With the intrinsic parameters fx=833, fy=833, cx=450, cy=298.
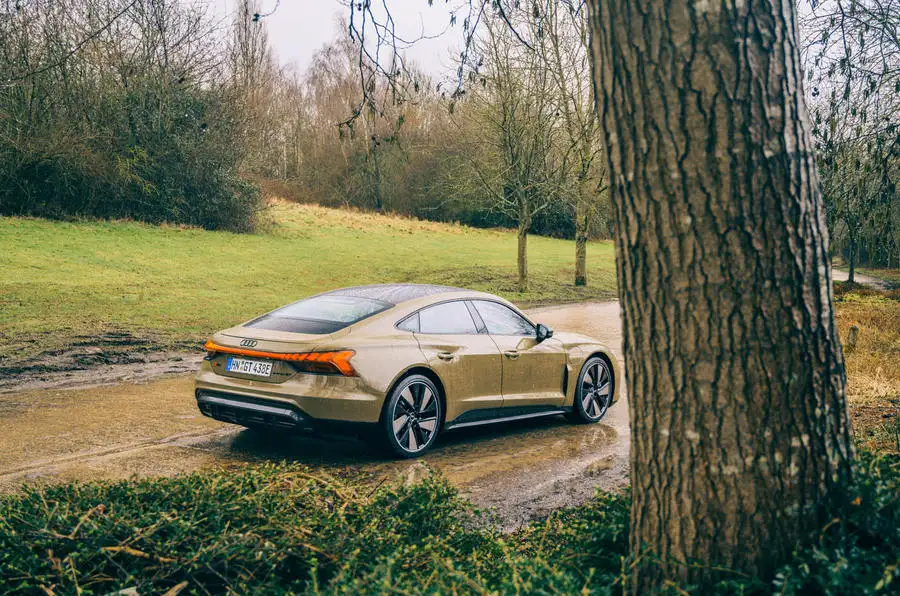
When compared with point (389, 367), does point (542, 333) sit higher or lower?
higher

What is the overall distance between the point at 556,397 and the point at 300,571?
5489 millimetres

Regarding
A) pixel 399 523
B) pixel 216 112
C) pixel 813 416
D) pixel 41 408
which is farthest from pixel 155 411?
pixel 216 112

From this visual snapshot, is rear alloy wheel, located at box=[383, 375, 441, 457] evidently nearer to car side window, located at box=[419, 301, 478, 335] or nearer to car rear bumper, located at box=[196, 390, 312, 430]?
car side window, located at box=[419, 301, 478, 335]

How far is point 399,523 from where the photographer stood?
4035 millimetres

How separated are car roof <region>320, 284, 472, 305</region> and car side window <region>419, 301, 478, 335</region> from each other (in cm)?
19

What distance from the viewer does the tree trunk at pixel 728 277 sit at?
3.08m

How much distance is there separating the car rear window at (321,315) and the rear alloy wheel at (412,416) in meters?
0.76

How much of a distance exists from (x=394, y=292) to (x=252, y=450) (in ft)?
6.54

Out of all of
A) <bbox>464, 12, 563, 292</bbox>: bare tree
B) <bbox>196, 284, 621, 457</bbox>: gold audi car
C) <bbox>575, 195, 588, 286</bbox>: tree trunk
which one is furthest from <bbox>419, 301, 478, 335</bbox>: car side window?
<bbox>575, 195, 588, 286</bbox>: tree trunk

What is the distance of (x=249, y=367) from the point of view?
7.16m

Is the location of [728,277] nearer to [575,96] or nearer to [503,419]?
[503,419]

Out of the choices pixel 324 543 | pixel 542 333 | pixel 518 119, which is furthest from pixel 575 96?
pixel 324 543

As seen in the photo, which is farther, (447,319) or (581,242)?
(581,242)

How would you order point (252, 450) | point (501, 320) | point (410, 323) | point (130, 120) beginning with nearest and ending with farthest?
point (252, 450)
point (410, 323)
point (501, 320)
point (130, 120)
